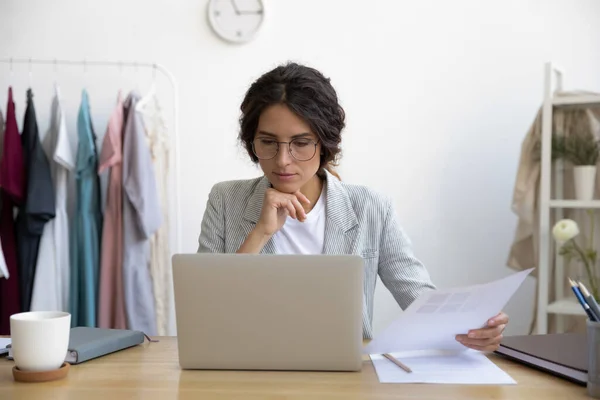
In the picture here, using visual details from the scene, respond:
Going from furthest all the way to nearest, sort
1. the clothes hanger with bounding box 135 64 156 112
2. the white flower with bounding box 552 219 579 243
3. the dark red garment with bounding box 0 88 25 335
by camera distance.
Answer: the clothes hanger with bounding box 135 64 156 112
the dark red garment with bounding box 0 88 25 335
the white flower with bounding box 552 219 579 243

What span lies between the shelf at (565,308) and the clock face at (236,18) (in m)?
1.80

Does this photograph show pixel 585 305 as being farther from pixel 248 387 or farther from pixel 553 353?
pixel 248 387

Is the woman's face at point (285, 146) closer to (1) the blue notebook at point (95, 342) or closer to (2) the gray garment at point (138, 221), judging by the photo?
(1) the blue notebook at point (95, 342)

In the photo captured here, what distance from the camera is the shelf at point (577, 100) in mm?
2707

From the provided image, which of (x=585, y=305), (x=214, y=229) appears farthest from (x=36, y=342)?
(x=585, y=305)

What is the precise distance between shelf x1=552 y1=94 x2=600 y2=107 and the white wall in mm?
403

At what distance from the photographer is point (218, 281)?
3.81ft

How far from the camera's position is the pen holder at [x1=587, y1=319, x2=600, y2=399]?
A: 3.40ft

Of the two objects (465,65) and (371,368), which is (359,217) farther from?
(465,65)

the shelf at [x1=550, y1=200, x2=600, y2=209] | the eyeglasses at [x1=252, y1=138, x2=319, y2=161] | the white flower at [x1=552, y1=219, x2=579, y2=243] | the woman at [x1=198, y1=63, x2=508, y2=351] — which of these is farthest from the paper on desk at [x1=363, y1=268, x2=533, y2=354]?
the shelf at [x1=550, y1=200, x2=600, y2=209]

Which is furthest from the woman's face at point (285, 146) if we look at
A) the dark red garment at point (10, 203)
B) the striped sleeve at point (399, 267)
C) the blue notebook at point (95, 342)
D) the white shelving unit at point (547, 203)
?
the dark red garment at point (10, 203)

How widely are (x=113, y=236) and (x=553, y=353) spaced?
6.87ft

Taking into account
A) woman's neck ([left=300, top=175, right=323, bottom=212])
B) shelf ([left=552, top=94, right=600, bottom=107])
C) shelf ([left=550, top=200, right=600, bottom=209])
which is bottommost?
shelf ([left=550, top=200, right=600, bottom=209])

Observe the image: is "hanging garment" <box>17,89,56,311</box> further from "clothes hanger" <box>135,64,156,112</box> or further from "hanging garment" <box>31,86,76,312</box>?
"clothes hanger" <box>135,64,156,112</box>
